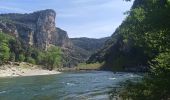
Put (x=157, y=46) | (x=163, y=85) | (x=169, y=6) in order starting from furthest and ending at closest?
(x=157, y=46)
(x=163, y=85)
(x=169, y=6)

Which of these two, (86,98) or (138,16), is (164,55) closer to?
(138,16)

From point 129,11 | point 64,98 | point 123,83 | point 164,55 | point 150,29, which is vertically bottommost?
point 64,98

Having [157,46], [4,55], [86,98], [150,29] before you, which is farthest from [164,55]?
[4,55]

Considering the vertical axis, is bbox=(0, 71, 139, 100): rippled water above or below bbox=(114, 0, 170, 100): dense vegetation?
below

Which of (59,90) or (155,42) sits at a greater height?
(155,42)

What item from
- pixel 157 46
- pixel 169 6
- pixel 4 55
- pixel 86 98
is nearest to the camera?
pixel 169 6

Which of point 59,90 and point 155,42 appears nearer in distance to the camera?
point 155,42

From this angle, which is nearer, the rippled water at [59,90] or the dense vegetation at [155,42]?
the dense vegetation at [155,42]

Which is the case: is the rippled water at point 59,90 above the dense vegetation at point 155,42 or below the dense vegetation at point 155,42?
below

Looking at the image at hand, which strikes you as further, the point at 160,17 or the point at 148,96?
the point at 148,96

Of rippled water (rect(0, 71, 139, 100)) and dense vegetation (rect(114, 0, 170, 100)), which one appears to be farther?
rippled water (rect(0, 71, 139, 100))

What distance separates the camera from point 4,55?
607 feet

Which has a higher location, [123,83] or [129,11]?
[129,11]

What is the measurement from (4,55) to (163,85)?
166224mm
